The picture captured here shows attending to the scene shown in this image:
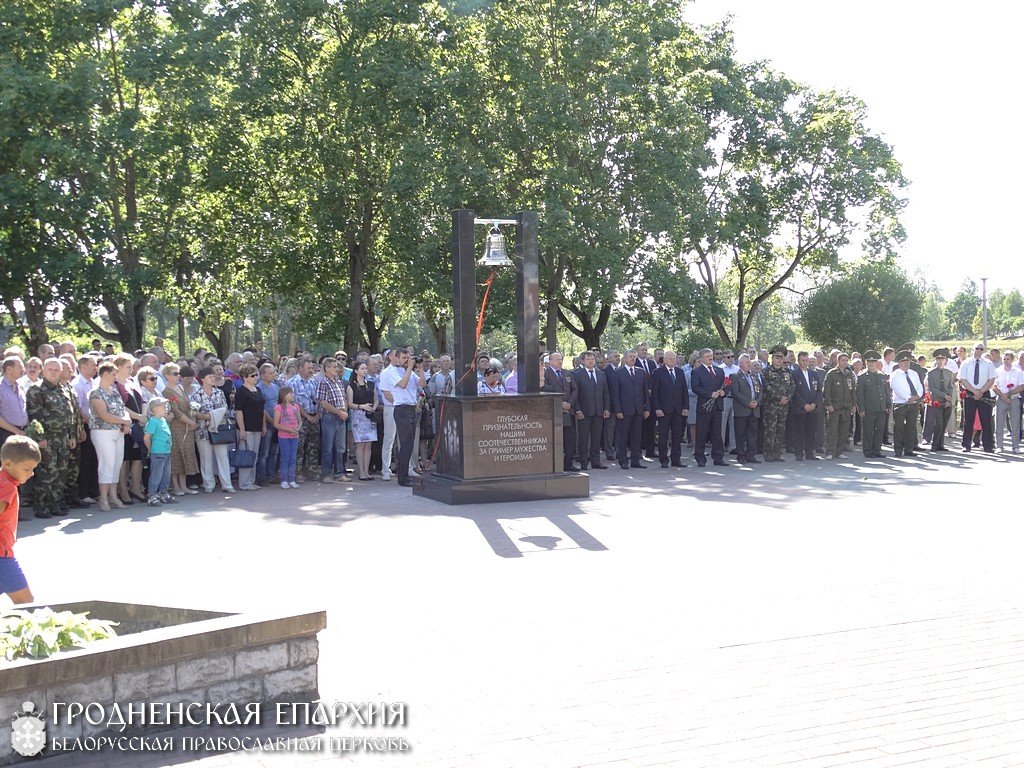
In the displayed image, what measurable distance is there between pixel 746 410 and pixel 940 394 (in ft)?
16.5

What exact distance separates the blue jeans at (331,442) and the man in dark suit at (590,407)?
3.96 m

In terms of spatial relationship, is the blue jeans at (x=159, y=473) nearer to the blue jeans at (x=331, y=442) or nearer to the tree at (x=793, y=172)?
the blue jeans at (x=331, y=442)

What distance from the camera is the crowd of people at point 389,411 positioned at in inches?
533

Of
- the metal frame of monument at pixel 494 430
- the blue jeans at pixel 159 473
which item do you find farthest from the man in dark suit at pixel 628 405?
the blue jeans at pixel 159 473

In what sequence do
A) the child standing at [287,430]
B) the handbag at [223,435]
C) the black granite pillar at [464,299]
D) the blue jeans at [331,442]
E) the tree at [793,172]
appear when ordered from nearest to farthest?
the black granite pillar at [464,299] < the handbag at [223,435] < the child standing at [287,430] < the blue jeans at [331,442] < the tree at [793,172]

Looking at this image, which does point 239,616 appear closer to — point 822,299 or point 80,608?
point 80,608

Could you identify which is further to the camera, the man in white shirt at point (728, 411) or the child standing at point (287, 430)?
the man in white shirt at point (728, 411)

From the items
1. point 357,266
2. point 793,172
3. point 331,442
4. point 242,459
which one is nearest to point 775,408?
point 331,442

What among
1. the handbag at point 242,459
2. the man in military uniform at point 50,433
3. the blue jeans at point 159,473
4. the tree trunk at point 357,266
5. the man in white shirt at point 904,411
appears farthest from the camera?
the tree trunk at point 357,266

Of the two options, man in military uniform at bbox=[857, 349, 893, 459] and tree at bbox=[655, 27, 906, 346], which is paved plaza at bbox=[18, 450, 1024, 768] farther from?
tree at bbox=[655, 27, 906, 346]

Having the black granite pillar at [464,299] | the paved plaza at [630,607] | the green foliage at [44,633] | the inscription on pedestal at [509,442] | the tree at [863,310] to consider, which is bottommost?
the paved plaza at [630,607]

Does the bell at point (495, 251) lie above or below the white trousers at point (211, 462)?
above

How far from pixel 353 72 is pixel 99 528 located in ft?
65.4

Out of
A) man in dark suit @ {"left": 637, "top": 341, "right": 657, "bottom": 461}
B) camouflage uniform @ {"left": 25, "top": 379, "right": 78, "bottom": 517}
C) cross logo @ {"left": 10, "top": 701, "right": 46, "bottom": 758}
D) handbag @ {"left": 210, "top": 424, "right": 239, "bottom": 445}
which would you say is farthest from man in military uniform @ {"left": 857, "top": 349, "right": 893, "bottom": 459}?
cross logo @ {"left": 10, "top": 701, "right": 46, "bottom": 758}
